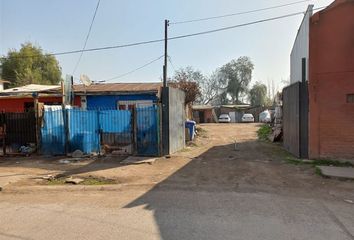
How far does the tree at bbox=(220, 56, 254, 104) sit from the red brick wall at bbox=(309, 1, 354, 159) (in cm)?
7593

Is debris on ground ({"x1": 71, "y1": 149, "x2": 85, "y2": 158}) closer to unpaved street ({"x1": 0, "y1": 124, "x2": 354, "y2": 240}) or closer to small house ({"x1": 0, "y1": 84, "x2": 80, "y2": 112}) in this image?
unpaved street ({"x1": 0, "y1": 124, "x2": 354, "y2": 240})

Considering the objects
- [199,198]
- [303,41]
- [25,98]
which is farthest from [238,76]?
[199,198]

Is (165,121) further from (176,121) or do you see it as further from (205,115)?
(205,115)

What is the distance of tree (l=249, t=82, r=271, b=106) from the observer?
88.9 metres

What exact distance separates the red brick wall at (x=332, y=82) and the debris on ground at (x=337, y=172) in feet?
4.65

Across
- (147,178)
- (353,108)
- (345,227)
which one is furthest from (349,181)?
(147,178)

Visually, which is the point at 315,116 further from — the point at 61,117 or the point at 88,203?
the point at 61,117

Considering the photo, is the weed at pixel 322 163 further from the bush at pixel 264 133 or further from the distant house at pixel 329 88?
the bush at pixel 264 133

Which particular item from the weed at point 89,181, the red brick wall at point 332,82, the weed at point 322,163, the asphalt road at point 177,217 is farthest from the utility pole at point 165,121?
the asphalt road at point 177,217

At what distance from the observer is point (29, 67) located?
59344 millimetres

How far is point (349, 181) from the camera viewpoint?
10477mm

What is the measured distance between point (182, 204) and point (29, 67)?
57.3 m

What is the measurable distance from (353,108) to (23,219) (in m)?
10.9

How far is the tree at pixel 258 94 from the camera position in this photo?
3499 inches
